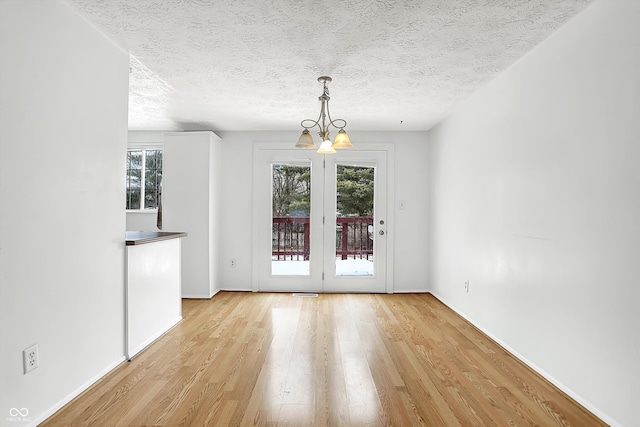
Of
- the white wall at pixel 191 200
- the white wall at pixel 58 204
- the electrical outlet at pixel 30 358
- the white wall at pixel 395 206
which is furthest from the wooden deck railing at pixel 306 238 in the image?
the electrical outlet at pixel 30 358

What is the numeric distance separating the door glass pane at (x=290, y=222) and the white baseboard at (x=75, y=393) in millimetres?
2750

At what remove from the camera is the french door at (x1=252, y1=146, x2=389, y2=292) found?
536 centimetres

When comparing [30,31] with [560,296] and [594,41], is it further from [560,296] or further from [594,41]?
[560,296]

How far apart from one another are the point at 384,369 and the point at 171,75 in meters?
2.90

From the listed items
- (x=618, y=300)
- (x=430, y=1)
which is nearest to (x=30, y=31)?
(x=430, y=1)

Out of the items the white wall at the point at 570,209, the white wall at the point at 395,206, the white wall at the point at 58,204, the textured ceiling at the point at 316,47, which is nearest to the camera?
the white wall at the point at 58,204

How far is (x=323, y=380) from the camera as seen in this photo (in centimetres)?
252

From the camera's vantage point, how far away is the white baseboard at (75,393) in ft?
6.51

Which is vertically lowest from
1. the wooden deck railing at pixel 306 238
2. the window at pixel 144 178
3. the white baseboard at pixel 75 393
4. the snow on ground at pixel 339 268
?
the white baseboard at pixel 75 393

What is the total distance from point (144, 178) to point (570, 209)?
526cm

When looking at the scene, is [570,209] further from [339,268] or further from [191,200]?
[191,200]

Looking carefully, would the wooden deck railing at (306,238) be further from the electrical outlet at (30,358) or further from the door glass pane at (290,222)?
the electrical outlet at (30,358)

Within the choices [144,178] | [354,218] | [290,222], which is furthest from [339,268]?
[144,178]

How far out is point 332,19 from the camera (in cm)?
231
